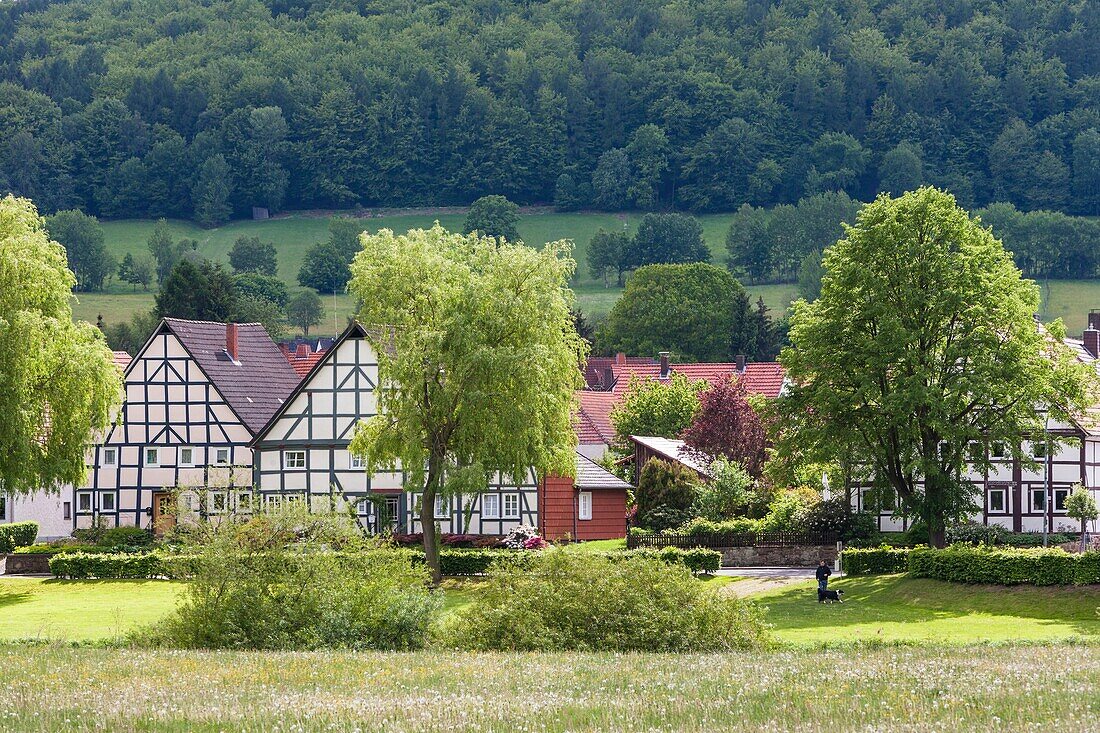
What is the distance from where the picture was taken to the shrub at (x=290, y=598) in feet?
95.1

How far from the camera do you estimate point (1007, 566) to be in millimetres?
43250

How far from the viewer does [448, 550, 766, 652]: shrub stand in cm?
2831

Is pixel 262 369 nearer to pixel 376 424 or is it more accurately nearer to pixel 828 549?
pixel 376 424

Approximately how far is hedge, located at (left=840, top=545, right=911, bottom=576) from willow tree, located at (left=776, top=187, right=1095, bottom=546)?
4.30 feet

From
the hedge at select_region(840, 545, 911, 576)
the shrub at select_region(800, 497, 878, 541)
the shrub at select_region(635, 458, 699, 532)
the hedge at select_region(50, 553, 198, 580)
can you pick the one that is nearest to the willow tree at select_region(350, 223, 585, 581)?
the hedge at select_region(50, 553, 198, 580)

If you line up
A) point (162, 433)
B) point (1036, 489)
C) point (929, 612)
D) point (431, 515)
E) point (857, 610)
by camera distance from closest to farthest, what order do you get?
point (929, 612) → point (857, 610) → point (431, 515) → point (1036, 489) → point (162, 433)

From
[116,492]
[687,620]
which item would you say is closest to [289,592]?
[687,620]

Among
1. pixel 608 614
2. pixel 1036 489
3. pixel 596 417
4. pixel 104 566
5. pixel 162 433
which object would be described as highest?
pixel 596 417

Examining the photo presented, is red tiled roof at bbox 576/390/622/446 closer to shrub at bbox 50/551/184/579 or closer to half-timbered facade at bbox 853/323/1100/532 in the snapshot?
half-timbered facade at bbox 853/323/1100/532

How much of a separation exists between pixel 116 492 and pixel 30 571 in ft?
39.2

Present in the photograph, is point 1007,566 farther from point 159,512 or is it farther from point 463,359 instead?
point 159,512

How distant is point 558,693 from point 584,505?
1730 inches

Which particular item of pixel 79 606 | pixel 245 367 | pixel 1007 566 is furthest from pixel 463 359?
pixel 245 367

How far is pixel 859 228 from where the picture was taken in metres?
49.9
